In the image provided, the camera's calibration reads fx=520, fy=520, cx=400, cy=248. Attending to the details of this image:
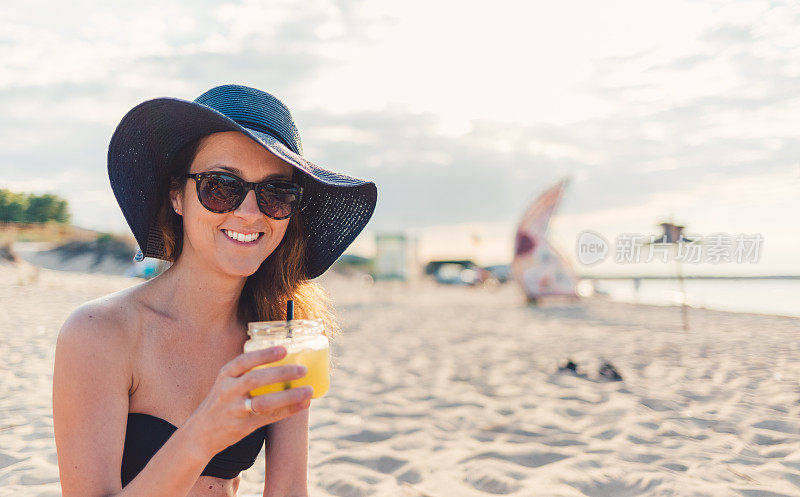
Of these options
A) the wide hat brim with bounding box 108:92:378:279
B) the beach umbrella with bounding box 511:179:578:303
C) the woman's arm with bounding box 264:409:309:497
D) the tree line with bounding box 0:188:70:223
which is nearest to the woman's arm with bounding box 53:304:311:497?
the wide hat brim with bounding box 108:92:378:279

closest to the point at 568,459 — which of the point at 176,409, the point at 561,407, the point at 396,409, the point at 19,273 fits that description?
the point at 561,407

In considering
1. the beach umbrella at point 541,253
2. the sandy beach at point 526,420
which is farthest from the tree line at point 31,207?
the beach umbrella at point 541,253

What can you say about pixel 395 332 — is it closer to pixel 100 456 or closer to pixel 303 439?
pixel 303 439

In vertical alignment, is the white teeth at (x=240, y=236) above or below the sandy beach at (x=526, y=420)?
above

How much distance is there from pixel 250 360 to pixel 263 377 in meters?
0.04

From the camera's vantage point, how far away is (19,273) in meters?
16.2

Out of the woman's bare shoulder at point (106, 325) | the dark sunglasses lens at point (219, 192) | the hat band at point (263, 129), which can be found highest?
the hat band at point (263, 129)

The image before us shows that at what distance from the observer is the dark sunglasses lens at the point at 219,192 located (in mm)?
1407

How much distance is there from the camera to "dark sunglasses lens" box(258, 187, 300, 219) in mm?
1453

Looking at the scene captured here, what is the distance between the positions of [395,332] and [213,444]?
7.91 meters

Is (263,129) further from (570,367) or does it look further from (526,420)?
(570,367)

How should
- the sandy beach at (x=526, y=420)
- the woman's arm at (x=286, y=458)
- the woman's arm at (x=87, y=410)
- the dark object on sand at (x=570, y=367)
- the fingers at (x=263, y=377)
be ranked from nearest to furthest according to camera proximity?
1. the fingers at (x=263, y=377)
2. the woman's arm at (x=87, y=410)
3. the woman's arm at (x=286, y=458)
4. the sandy beach at (x=526, y=420)
5. the dark object on sand at (x=570, y=367)

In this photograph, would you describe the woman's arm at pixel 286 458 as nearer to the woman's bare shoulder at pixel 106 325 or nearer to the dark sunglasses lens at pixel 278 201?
the woman's bare shoulder at pixel 106 325

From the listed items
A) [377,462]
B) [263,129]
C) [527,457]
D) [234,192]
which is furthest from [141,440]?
[527,457]
